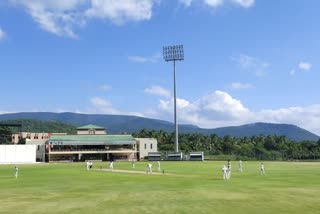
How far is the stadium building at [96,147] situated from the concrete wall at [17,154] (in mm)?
9432

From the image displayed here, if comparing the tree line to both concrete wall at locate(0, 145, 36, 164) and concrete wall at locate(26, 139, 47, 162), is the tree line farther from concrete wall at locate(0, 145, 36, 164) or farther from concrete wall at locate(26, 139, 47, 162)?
concrete wall at locate(0, 145, 36, 164)

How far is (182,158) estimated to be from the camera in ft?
482

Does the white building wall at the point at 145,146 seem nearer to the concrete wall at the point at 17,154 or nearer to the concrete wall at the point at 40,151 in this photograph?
the concrete wall at the point at 40,151

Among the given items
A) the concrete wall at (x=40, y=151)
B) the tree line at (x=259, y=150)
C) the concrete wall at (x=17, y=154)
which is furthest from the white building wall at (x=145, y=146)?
the concrete wall at (x=17, y=154)

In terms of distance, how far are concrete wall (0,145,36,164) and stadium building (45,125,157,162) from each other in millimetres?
9432

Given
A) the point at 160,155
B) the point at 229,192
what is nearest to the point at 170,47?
the point at 160,155

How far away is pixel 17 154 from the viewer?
145 metres

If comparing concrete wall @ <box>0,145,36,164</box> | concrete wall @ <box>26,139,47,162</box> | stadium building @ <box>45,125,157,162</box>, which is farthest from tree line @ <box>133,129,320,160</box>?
concrete wall @ <box>0,145,36,164</box>

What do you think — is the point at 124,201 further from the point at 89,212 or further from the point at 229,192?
the point at 229,192

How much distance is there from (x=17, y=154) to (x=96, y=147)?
2944cm

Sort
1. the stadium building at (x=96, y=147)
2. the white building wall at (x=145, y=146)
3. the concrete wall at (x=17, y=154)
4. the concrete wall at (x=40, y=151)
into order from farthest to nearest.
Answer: the white building wall at (x=145, y=146) → the concrete wall at (x=40, y=151) → the stadium building at (x=96, y=147) → the concrete wall at (x=17, y=154)

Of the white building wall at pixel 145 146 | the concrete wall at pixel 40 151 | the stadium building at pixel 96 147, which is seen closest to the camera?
the stadium building at pixel 96 147

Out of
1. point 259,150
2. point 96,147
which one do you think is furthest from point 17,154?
point 259,150

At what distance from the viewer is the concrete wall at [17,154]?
142375 mm
